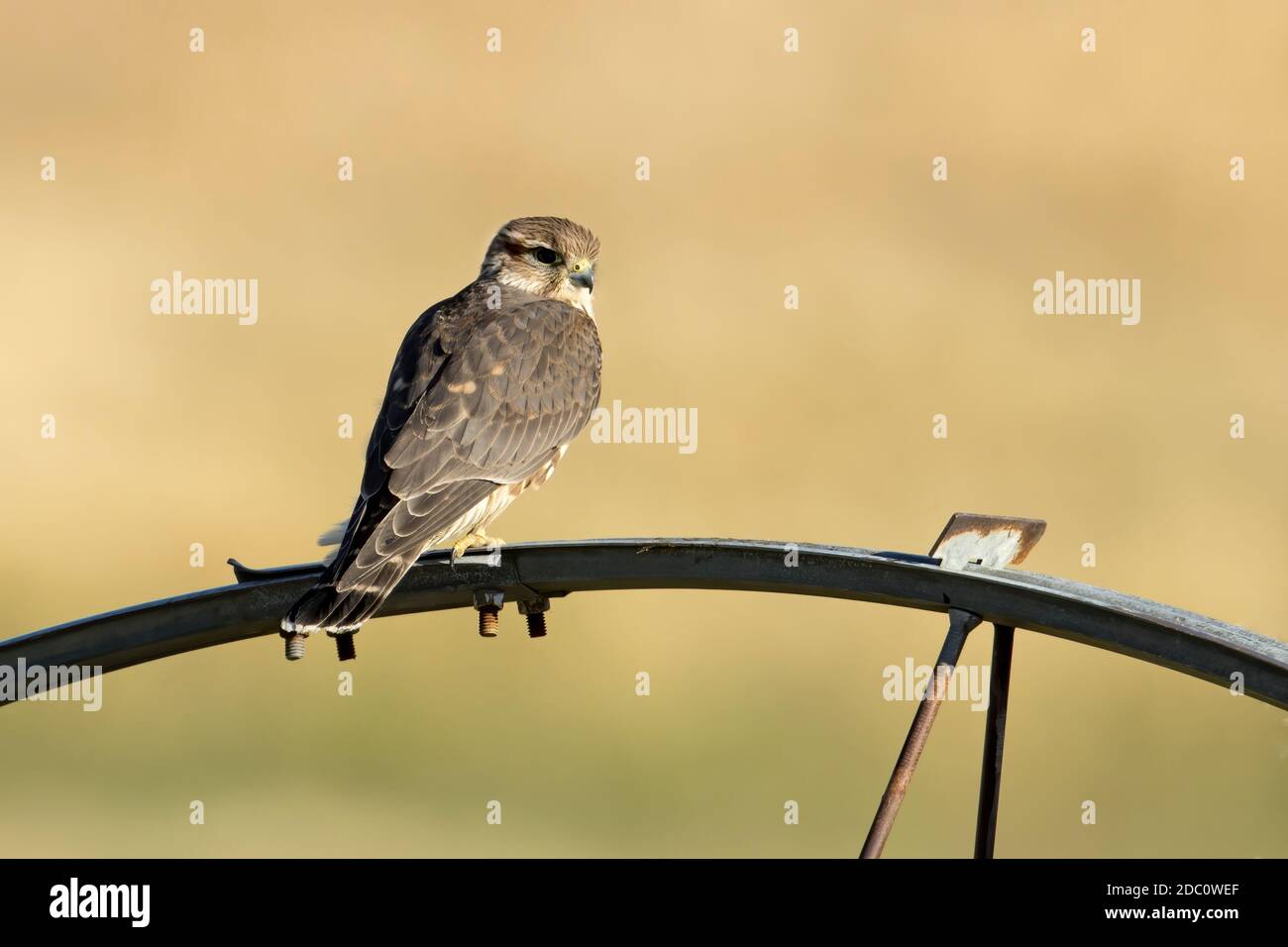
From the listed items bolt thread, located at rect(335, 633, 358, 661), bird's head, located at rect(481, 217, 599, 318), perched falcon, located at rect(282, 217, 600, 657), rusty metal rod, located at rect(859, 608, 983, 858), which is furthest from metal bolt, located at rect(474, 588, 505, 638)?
bird's head, located at rect(481, 217, 599, 318)

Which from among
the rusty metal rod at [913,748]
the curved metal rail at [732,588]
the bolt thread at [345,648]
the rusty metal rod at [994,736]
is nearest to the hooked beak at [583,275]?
the curved metal rail at [732,588]

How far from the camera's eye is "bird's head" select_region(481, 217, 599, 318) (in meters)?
8.19

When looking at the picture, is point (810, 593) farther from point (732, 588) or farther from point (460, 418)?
point (460, 418)

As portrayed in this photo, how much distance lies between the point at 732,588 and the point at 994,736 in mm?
756

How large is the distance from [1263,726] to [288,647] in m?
13.5

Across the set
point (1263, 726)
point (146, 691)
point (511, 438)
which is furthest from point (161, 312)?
point (511, 438)

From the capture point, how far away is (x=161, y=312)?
18.2 meters

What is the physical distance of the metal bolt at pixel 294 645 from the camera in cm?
Answer: 505

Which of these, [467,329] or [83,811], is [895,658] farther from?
[467,329]

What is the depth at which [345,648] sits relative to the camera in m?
5.44

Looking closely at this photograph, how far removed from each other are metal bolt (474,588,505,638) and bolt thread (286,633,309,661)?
471 millimetres

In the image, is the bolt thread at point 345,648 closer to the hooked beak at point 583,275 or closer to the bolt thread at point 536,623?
the bolt thread at point 536,623

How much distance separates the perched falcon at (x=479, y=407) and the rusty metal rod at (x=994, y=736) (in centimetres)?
211

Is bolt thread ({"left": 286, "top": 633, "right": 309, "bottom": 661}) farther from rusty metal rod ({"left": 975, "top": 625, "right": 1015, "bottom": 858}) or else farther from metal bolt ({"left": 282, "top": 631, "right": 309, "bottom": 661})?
rusty metal rod ({"left": 975, "top": 625, "right": 1015, "bottom": 858})
